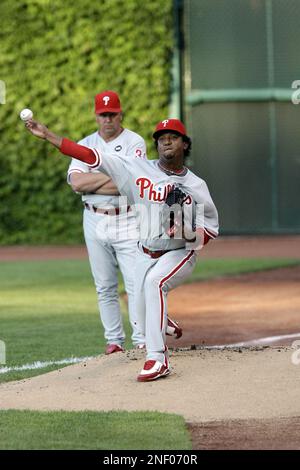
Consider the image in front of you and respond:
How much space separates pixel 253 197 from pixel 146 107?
2.47 m

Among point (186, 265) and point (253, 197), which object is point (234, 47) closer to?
point (253, 197)

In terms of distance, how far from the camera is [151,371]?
748 cm

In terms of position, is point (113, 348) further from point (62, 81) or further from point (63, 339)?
point (62, 81)

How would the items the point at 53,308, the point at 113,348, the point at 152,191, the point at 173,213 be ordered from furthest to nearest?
the point at 53,308 → the point at 113,348 → the point at 152,191 → the point at 173,213

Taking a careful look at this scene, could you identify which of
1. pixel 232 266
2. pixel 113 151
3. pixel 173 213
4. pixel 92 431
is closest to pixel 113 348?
pixel 113 151

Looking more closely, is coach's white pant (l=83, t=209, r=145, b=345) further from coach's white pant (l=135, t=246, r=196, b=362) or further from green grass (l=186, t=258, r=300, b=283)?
green grass (l=186, t=258, r=300, b=283)

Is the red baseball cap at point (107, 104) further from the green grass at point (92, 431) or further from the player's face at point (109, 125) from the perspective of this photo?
the green grass at point (92, 431)

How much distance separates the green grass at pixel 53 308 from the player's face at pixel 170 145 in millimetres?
1935

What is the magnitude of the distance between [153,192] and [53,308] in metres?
4.97

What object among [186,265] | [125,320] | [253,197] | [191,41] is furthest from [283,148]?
[186,265]

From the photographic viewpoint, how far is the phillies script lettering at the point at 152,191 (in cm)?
767

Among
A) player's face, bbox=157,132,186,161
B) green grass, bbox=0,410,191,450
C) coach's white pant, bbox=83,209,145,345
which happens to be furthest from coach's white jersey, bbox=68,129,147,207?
green grass, bbox=0,410,191,450

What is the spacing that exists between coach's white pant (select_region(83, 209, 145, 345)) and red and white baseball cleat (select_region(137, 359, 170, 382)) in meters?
1.52
